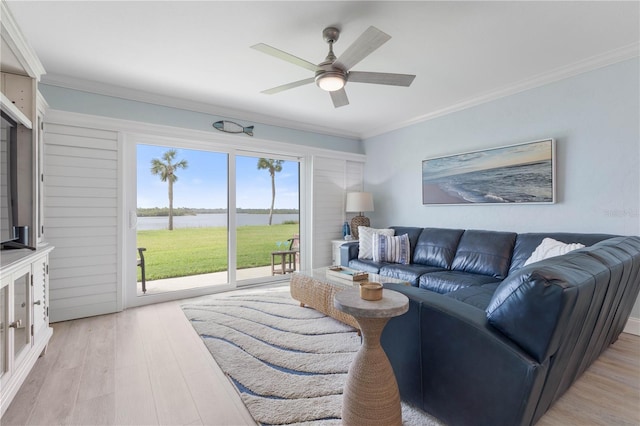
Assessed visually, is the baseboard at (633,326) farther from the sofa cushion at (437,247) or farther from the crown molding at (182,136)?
the crown molding at (182,136)

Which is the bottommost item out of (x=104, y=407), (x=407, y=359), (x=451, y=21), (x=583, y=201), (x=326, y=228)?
(x=104, y=407)

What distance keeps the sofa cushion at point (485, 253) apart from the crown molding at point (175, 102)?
2.81m

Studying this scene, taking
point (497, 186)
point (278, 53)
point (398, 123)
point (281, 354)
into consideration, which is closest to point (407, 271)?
point (497, 186)

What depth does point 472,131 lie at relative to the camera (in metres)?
3.64

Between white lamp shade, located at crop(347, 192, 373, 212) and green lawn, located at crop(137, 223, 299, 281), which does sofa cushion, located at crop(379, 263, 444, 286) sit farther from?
green lawn, located at crop(137, 223, 299, 281)

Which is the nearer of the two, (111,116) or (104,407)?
(104,407)

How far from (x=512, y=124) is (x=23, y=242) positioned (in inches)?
181

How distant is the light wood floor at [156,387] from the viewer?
60.6 inches

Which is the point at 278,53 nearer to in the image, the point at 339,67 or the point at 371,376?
the point at 339,67

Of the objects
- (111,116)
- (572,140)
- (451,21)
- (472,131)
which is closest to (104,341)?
(111,116)

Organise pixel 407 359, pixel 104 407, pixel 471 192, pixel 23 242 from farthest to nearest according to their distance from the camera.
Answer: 1. pixel 471 192
2. pixel 23 242
3. pixel 104 407
4. pixel 407 359

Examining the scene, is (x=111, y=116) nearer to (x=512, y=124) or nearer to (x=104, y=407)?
(x=104, y=407)

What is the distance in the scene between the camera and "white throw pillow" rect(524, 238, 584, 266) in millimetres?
2406

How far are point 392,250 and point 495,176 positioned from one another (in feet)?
4.80
